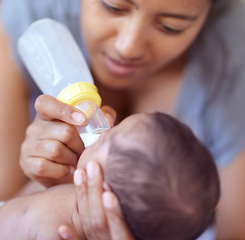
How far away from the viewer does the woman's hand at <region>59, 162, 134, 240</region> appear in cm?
65

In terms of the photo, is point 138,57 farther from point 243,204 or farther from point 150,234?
point 243,204

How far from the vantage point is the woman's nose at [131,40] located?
881mm

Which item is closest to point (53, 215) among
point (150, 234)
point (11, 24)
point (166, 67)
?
point (150, 234)

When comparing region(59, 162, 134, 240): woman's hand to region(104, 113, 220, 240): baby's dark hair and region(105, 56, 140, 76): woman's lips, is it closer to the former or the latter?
region(104, 113, 220, 240): baby's dark hair

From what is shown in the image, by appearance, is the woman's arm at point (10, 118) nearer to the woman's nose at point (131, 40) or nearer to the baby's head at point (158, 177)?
the woman's nose at point (131, 40)

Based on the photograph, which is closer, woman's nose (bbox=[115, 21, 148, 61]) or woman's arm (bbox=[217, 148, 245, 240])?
woman's nose (bbox=[115, 21, 148, 61])

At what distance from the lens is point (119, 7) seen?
0.86m

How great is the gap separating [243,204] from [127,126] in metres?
0.70

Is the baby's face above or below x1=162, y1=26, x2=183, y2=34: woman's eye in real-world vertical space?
below

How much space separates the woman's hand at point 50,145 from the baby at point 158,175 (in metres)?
0.15

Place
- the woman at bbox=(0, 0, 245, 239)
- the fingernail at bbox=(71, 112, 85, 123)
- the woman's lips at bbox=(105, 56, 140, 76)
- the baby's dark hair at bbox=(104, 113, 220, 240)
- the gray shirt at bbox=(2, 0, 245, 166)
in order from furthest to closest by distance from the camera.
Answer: the gray shirt at bbox=(2, 0, 245, 166) → the woman's lips at bbox=(105, 56, 140, 76) → the woman at bbox=(0, 0, 245, 239) → the fingernail at bbox=(71, 112, 85, 123) → the baby's dark hair at bbox=(104, 113, 220, 240)

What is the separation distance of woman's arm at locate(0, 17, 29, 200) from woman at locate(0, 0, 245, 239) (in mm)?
89

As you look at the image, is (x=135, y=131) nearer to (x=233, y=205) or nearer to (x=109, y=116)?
(x=109, y=116)

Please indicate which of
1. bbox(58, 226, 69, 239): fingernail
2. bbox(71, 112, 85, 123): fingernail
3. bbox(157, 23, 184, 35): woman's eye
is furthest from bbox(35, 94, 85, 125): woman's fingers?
bbox(157, 23, 184, 35): woman's eye
